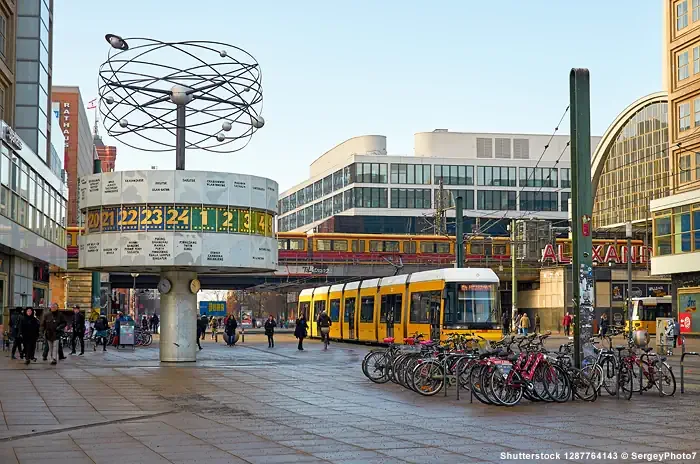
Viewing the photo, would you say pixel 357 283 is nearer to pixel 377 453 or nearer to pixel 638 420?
pixel 638 420

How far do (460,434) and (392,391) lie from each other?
728cm

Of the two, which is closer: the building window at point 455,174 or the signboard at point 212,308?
the signboard at point 212,308

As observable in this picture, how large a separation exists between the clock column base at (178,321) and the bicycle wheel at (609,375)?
48.1 ft

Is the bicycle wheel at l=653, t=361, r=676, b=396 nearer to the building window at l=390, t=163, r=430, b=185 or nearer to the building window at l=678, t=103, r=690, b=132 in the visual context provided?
the building window at l=678, t=103, r=690, b=132

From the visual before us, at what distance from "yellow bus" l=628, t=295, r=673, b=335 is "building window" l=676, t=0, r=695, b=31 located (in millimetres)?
19128

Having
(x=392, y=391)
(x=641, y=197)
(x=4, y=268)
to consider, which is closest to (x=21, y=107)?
(x=4, y=268)

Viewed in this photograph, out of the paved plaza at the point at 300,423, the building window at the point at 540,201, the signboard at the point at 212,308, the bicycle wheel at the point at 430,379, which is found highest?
the building window at the point at 540,201

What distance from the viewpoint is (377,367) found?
76.8 feet

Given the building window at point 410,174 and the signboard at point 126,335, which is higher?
the building window at point 410,174

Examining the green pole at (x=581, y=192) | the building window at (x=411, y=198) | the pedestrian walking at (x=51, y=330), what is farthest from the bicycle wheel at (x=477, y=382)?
the building window at (x=411, y=198)

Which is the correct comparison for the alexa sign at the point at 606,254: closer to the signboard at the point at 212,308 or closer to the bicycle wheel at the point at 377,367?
the signboard at the point at 212,308

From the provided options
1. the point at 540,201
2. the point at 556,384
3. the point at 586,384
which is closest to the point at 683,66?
the point at 586,384

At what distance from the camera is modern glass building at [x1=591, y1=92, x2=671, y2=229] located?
92188 mm

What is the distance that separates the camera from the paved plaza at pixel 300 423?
12.0 meters
